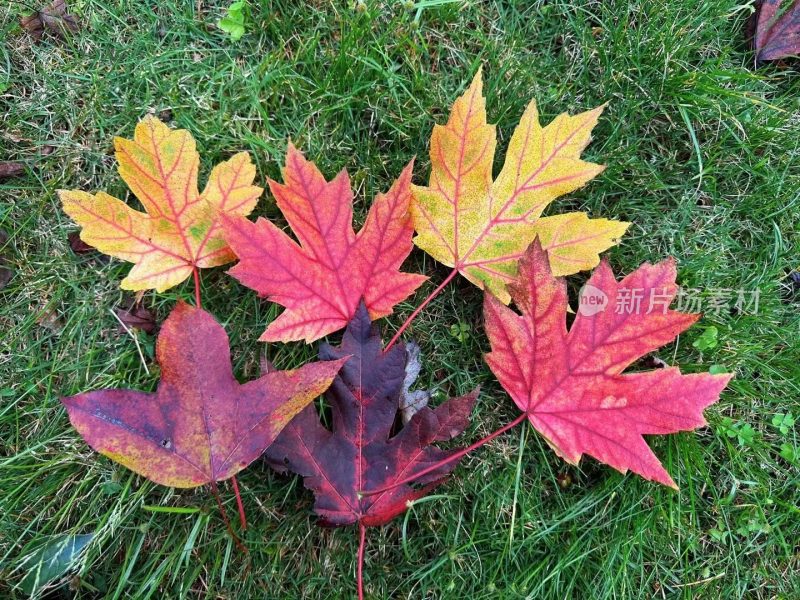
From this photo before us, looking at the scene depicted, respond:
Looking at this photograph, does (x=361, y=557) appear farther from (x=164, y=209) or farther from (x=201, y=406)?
(x=164, y=209)

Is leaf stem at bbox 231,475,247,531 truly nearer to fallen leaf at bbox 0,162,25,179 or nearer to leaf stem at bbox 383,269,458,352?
leaf stem at bbox 383,269,458,352

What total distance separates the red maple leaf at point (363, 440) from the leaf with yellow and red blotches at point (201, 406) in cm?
9

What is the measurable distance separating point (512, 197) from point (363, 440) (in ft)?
2.54

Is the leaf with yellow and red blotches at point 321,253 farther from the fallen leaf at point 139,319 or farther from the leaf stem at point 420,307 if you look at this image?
the fallen leaf at point 139,319

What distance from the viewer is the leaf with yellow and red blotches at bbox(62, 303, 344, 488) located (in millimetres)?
1442

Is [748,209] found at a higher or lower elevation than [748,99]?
lower

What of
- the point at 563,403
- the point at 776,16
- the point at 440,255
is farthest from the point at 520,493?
the point at 776,16

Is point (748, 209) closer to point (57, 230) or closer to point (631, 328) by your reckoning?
point (631, 328)

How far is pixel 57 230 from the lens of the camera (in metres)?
1.78

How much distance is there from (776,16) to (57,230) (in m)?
2.41

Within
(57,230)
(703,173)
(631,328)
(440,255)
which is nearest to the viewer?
(631,328)

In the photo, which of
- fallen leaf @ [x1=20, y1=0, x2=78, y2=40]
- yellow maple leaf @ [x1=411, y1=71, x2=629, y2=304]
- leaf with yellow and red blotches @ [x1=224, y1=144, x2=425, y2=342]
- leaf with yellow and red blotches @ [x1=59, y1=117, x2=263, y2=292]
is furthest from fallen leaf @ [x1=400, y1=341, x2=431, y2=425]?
fallen leaf @ [x1=20, y1=0, x2=78, y2=40]

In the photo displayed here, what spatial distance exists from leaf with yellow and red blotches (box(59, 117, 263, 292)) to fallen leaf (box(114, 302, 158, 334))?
0.13 meters

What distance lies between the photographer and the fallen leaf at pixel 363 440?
1519mm
